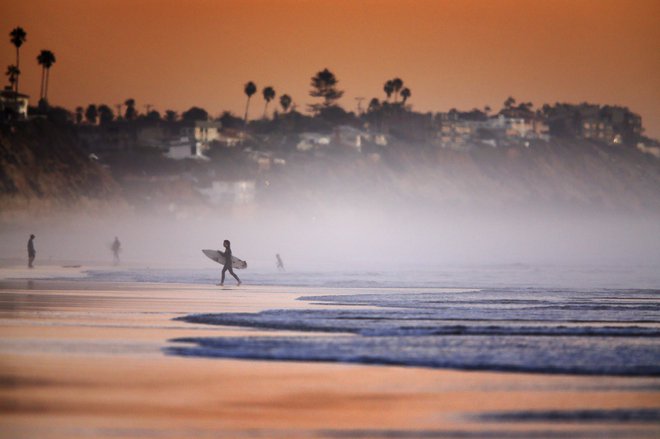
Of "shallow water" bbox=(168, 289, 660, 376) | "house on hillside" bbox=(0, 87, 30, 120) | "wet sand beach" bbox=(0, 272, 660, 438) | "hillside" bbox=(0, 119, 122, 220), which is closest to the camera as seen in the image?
"wet sand beach" bbox=(0, 272, 660, 438)

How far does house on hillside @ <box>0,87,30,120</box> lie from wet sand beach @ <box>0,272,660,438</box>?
6144 inches

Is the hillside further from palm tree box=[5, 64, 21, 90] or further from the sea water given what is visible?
the sea water

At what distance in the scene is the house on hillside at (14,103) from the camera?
179 metres

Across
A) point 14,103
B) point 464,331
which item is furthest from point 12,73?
point 464,331

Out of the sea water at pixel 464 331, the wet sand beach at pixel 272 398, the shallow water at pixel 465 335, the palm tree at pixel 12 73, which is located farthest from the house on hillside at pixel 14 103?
the wet sand beach at pixel 272 398

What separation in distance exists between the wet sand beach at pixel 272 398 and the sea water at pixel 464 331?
4.28ft

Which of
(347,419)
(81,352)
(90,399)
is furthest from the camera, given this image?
(81,352)

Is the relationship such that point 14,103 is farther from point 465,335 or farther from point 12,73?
point 465,335

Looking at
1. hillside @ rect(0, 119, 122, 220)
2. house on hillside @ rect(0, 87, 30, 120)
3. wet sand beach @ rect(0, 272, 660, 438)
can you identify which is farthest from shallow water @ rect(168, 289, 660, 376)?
house on hillside @ rect(0, 87, 30, 120)

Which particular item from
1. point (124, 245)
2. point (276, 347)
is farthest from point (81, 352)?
point (124, 245)

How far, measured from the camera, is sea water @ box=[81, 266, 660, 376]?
78.7ft

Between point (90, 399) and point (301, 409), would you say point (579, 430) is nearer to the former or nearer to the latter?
point (301, 409)

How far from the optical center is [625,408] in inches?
723

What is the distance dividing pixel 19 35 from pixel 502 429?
164 m
